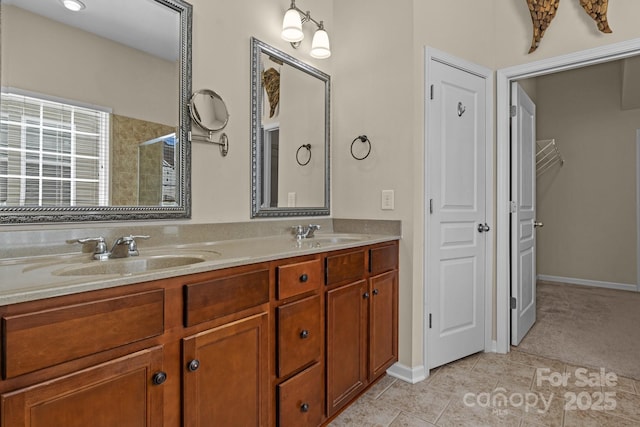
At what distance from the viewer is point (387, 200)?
2.31 m

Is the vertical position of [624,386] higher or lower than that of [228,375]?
lower

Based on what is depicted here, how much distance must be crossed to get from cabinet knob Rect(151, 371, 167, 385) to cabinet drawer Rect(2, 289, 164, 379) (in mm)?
116

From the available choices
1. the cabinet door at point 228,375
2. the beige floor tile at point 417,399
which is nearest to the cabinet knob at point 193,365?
the cabinet door at point 228,375

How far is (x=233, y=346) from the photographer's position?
1228 mm

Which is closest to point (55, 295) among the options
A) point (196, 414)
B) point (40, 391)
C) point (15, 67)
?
point (40, 391)

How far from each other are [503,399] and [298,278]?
144 centimetres

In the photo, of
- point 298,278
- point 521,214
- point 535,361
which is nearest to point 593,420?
point 535,361

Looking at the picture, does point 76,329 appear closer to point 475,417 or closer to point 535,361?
point 475,417

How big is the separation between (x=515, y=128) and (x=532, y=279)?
136 centimetres

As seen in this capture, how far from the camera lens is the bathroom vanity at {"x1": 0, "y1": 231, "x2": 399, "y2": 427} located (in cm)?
81

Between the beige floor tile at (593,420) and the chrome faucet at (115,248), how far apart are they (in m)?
2.19

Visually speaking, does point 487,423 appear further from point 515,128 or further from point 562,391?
point 515,128

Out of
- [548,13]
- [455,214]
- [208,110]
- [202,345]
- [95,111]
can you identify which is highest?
[548,13]

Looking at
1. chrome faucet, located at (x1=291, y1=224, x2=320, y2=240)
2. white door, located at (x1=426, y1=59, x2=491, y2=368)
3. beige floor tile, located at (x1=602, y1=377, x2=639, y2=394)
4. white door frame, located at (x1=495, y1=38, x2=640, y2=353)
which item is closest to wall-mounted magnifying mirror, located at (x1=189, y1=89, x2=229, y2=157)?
chrome faucet, located at (x1=291, y1=224, x2=320, y2=240)
